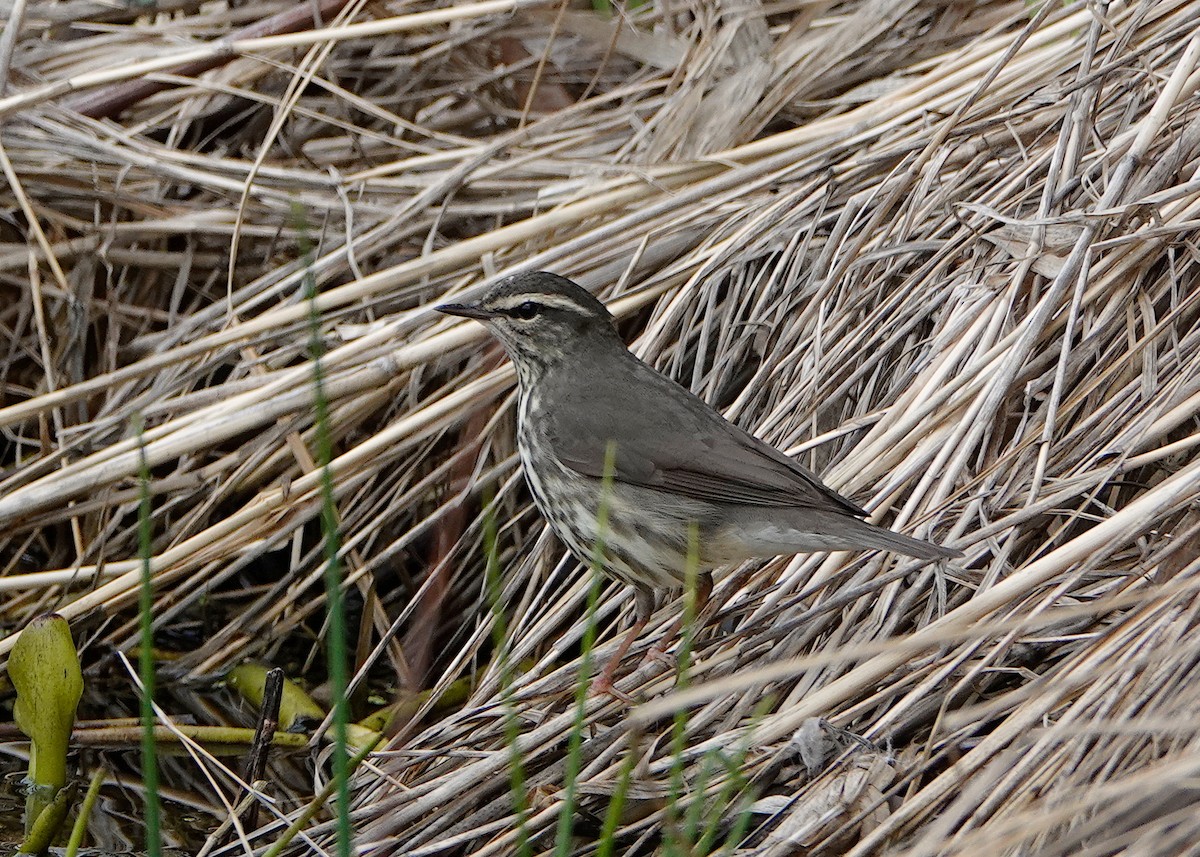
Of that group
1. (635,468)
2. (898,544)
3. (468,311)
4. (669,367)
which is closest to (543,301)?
(468,311)

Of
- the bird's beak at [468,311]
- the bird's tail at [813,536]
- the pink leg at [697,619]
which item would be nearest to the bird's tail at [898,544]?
the bird's tail at [813,536]

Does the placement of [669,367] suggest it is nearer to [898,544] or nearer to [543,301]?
[543,301]

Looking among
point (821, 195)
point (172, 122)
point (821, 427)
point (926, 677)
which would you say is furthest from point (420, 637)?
point (172, 122)

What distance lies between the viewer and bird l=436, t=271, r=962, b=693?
11.9 feet

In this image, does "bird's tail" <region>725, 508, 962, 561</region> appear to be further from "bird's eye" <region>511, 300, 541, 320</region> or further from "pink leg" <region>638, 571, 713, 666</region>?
"bird's eye" <region>511, 300, 541, 320</region>

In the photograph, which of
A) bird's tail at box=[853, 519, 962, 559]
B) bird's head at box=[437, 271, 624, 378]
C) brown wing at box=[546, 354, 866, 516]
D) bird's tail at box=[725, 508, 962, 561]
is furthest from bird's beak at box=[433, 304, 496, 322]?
bird's tail at box=[853, 519, 962, 559]

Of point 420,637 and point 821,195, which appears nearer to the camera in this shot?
point 420,637

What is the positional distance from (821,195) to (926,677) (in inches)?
80.8

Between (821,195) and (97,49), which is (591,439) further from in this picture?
(97,49)

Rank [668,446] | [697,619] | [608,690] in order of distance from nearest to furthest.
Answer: [608,690]
[668,446]
[697,619]

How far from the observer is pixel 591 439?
4.04 m

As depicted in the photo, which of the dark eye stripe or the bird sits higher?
the dark eye stripe

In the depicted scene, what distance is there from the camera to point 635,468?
392 centimetres

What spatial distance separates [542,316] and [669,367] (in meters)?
0.75
